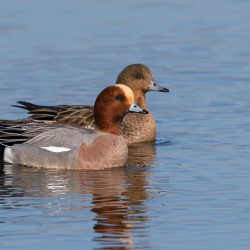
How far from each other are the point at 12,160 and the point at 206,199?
9.85ft

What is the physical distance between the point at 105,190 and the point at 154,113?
4.36m

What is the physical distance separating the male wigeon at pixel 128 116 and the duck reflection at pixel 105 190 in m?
0.86

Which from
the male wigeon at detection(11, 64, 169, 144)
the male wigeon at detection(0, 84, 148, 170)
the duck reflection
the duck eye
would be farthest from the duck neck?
the male wigeon at detection(11, 64, 169, 144)

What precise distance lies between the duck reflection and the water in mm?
13

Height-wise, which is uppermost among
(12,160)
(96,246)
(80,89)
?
(80,89)

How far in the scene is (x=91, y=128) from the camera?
47.3ft

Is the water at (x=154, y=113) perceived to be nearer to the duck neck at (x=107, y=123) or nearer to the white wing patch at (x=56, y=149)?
the white wing patch at (x=56, y=149)

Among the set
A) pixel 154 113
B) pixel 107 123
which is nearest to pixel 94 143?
pixel 107 123

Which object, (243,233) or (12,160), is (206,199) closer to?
(243,233)

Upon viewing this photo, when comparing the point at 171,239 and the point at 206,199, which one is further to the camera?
the point at 206,199

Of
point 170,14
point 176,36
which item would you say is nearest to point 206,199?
point 176,36

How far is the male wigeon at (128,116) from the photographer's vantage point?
1445 centimetres

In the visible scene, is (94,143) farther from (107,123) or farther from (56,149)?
(56,149)

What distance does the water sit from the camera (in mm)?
9867
